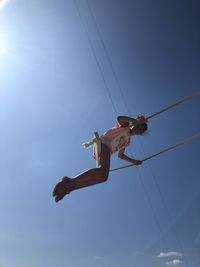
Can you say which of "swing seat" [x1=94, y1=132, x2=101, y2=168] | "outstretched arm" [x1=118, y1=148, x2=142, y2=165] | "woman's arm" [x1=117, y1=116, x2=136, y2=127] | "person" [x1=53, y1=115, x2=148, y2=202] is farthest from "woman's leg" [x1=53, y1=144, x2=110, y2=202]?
"outstretched arm" [x1=118, y1=148, x2=142, y2=165]

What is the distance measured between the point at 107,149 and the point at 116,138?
374 mm

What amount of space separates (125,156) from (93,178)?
236cm

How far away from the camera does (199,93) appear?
8.25 metres

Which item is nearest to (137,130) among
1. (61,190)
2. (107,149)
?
(107,149)

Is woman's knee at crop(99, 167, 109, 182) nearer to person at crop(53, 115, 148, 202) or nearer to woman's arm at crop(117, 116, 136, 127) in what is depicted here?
person at crop(53, 115, 148, 202)

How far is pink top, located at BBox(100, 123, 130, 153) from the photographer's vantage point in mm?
7727

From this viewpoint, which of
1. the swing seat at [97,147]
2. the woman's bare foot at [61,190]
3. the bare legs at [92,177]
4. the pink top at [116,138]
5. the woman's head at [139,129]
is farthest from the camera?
the woman's head at [139,129]

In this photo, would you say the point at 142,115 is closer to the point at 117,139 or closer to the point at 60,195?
the point at 117,139

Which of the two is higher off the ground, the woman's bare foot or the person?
the person

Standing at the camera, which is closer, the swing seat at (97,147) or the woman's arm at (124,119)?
the swing seat at (97,147)

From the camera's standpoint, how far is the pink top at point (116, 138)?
7.73 metres

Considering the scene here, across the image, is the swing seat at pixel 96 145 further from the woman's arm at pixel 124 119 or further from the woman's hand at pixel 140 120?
the woman's hand at pixel 140 120

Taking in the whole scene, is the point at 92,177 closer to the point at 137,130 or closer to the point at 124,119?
the point at 124,119

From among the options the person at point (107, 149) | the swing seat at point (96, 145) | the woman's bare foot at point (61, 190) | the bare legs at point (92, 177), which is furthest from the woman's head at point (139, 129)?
the woman's bare foot at point (61, 190)
